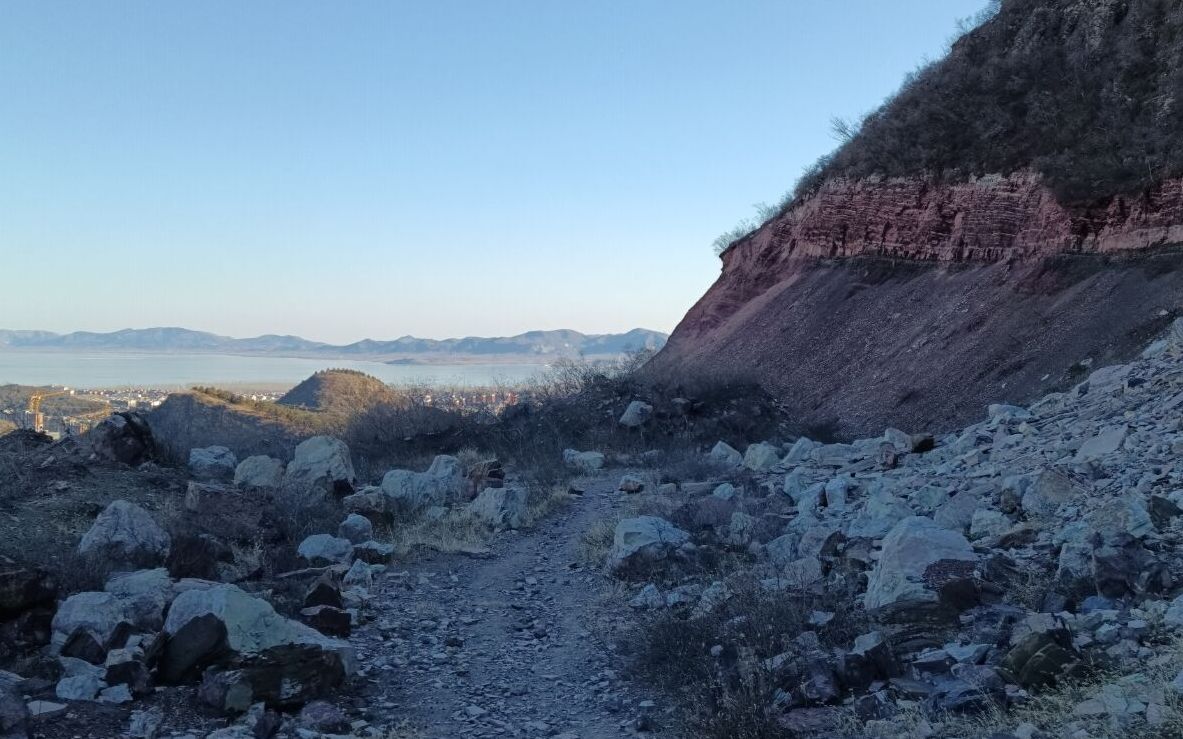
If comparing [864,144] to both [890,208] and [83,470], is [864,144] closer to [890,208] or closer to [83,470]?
[890,208]

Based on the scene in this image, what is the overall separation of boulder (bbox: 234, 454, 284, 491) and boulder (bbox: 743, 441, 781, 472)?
6.40 meters

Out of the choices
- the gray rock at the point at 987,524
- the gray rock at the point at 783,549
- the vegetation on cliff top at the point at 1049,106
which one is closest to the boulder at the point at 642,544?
the gray rock at the point at 783,549

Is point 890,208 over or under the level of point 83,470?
over

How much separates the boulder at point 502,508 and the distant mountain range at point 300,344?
91.9 m

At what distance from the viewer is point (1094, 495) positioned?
6293 millimetres

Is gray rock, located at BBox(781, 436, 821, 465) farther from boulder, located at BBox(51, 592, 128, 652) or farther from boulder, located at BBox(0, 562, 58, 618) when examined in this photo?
boulder, located at BBox(0, 562, 58, 618)

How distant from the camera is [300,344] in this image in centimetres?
14762

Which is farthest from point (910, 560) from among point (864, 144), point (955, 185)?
point (864, 144)

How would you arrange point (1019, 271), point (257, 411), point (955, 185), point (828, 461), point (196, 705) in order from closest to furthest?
point (196, 705) → point (828, 461) → point (1019, 271) → point (955, 185) → point (257, 411)

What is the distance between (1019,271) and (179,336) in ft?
476

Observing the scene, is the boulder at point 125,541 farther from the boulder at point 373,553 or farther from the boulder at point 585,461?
the boulder at point 585,461

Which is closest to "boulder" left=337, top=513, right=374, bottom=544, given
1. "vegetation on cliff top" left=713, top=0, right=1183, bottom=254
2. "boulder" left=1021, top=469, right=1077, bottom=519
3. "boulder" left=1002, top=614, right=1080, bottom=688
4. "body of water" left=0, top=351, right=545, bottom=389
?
"boulder" left=1021, top=469, right=1077, bottom=519

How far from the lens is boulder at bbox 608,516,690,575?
7.75 m

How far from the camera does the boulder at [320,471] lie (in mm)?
10906
